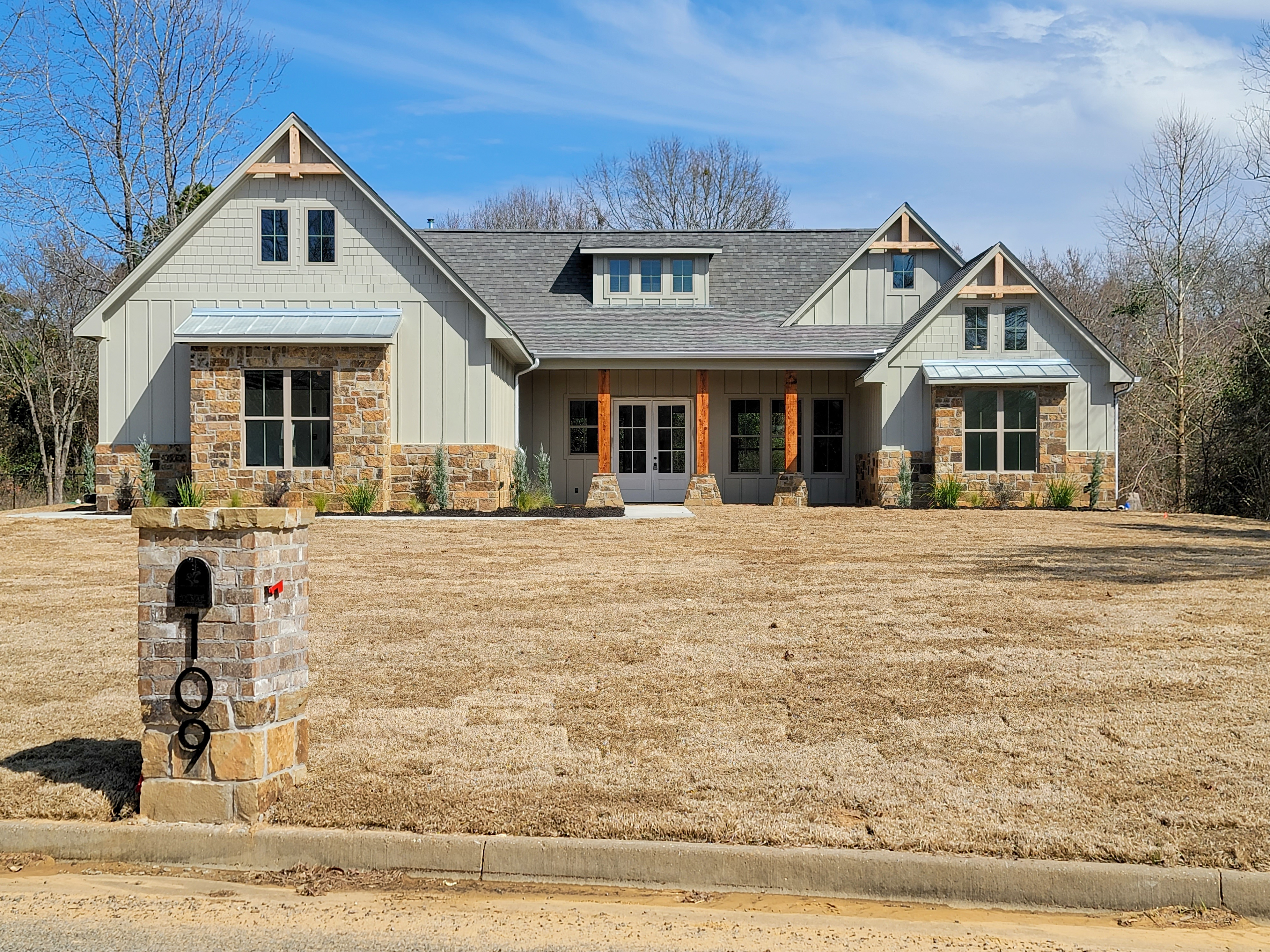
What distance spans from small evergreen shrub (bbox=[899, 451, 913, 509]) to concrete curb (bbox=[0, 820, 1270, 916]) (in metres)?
15.6

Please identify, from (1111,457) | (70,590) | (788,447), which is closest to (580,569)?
(70,590)

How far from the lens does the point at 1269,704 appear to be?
5.84 m

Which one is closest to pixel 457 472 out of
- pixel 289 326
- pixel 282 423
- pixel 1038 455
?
pixel 282 423

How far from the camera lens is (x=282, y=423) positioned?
1736cm

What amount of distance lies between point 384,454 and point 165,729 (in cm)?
1294

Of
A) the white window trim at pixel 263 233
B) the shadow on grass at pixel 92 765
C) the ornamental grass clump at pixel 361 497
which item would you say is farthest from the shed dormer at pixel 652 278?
the shadow on grass at pixel 92 765

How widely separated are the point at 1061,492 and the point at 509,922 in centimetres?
1745

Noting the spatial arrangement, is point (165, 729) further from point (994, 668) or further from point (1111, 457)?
point (1111, 457)

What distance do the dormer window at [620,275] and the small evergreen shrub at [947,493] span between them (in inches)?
323

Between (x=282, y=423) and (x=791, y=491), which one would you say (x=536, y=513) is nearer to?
(x=282, y=423)

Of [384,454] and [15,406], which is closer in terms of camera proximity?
[384,454]

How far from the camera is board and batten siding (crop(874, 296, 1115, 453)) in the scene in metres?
19.9

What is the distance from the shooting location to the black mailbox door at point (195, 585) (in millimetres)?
4648

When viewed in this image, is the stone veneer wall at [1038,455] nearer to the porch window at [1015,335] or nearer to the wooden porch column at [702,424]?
the porch window at [1015,335]
